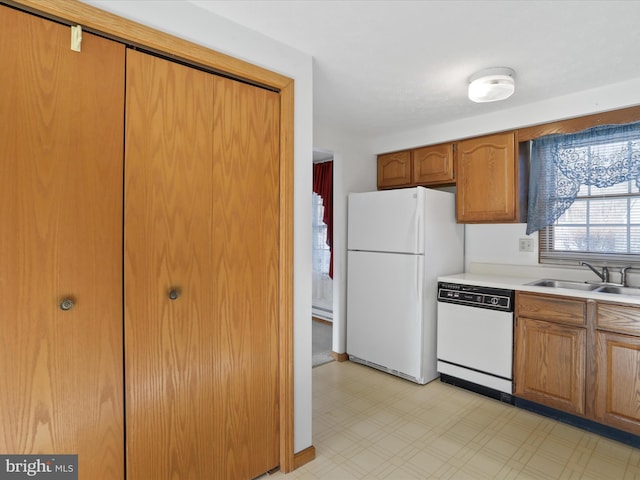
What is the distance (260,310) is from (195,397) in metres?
0.50

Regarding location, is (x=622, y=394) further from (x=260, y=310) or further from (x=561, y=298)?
(x=260, y=310)

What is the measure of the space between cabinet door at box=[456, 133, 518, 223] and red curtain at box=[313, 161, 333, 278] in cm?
188

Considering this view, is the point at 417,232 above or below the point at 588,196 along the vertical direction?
below

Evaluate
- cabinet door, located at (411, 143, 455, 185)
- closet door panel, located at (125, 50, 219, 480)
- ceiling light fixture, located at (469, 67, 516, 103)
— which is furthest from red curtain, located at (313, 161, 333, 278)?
closet door panel, located at (125, 50, 219, 480)

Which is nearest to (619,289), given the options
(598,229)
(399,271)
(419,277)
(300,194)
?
(598,229)

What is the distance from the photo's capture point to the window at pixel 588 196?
8.43ft

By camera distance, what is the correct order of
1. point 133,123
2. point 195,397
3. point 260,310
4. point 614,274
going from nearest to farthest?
point 133,123, point 195,397, point 260,310, point 614,274

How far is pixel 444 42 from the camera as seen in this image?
193cm

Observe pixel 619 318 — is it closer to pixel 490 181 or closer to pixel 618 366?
pixel 618 366

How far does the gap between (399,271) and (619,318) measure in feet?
5.00

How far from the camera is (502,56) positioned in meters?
2.08

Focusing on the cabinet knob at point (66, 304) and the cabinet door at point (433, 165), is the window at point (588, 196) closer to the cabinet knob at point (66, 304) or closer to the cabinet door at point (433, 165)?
the cabinet door at point (433, 165)

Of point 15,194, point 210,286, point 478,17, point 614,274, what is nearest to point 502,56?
point 478,17

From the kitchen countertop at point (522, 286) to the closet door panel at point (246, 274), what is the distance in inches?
71.3
